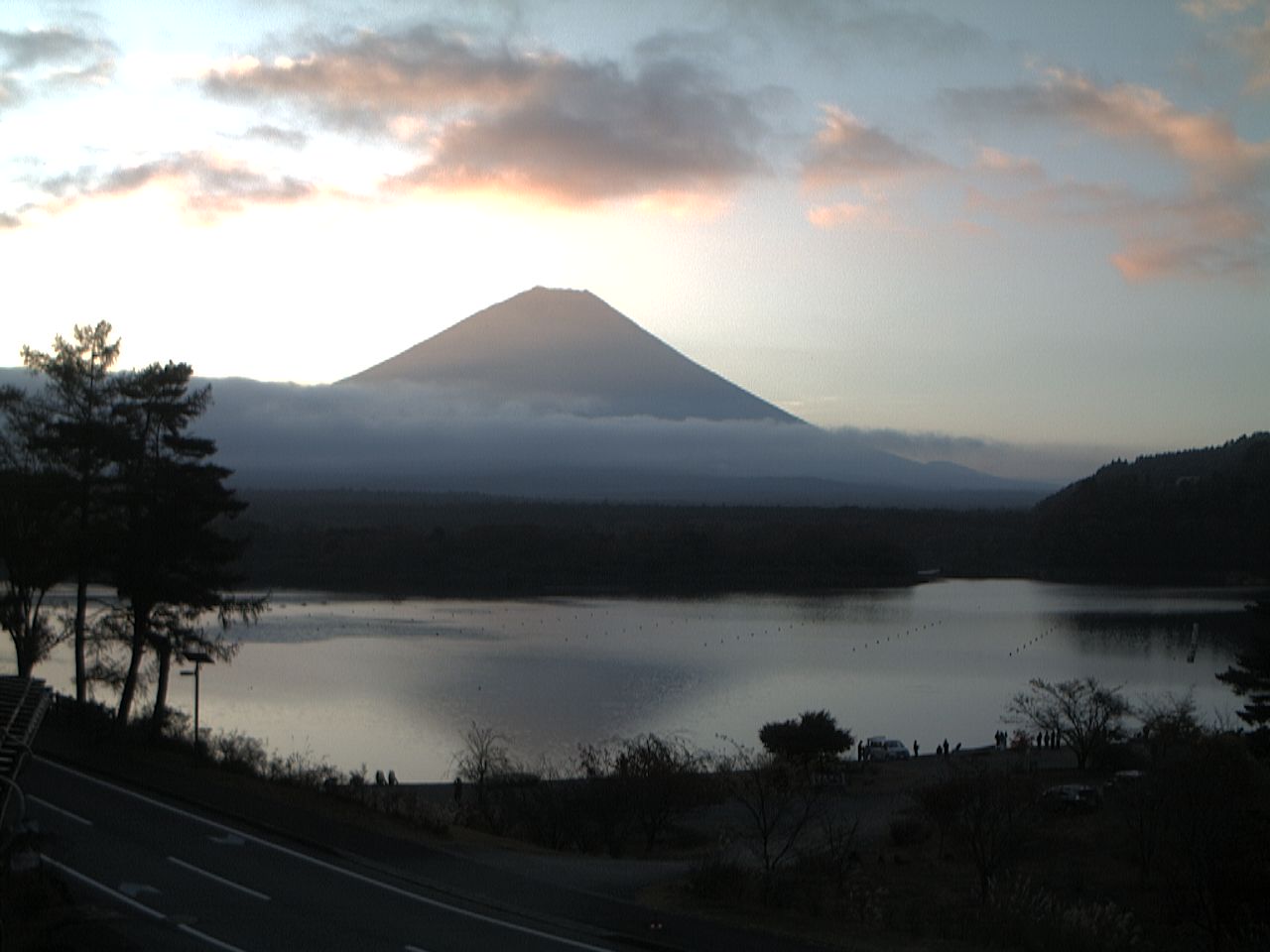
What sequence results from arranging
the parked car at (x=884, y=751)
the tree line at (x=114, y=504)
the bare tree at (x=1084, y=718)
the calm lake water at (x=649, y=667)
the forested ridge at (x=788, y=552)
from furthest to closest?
the forested ridge at (x=788, y=552) < the calm lake water at (x=649, y=667) < the parked car at (x=884, y=751) < the bare tree at (x=1084, y=718) < the tree line at (x=114, y=504)

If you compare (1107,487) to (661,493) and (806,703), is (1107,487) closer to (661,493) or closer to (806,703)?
(806,703)

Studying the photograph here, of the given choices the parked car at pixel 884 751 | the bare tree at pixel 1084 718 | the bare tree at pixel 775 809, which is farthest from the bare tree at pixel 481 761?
the bare tree at pixel 1084 718

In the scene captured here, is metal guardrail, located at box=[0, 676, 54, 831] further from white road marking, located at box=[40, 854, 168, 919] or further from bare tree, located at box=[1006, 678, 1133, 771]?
bare tree, located at box=[1006, 678, 1133, 771]

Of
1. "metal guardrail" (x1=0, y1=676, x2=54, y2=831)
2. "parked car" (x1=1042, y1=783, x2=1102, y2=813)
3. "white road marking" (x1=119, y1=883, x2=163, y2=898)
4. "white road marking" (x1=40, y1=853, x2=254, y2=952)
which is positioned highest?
"metal guardrail" (x1=0, y1=676, x2=54, y2=831)

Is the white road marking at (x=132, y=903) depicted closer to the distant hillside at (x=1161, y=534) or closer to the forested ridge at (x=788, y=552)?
the forested ridge at (x=788, y=552)

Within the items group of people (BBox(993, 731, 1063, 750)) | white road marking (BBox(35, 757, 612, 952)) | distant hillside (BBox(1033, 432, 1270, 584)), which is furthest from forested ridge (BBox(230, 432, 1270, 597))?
white road marking (BBox(35, 757, 612, 952))

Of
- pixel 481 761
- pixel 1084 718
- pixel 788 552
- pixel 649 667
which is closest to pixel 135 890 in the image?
pixel 481 761
